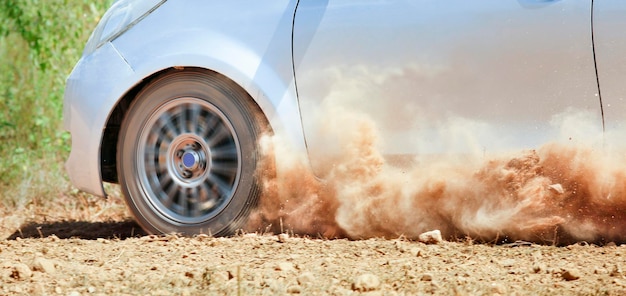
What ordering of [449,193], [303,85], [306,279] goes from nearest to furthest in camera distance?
[306,279]
[449,193]
[303,85]

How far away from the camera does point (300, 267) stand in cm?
437

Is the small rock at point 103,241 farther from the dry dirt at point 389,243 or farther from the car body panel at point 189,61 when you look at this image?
the car body panel at point 189,61

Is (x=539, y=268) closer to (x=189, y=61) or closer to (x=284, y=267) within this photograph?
(x=284, y=267)

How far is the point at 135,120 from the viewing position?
5.56 metres

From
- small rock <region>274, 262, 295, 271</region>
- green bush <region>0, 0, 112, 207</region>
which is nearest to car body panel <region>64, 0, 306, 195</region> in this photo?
small rock <region>274, 262, 295, 271</region>

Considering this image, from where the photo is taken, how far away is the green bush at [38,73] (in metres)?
8.35

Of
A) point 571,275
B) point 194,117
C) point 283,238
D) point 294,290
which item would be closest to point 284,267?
point 294,290

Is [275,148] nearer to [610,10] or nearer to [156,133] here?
[156,133]

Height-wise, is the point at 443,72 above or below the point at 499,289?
above

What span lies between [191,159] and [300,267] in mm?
1324

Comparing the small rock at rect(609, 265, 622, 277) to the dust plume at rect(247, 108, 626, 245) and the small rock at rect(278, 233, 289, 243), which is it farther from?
the small rock at rect(278, 233, 289, 243)

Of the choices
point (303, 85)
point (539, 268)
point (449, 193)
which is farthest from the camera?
point (303, 85)

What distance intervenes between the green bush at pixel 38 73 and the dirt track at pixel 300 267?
304cm

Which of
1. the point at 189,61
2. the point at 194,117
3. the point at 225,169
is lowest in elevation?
the point at 225,169
